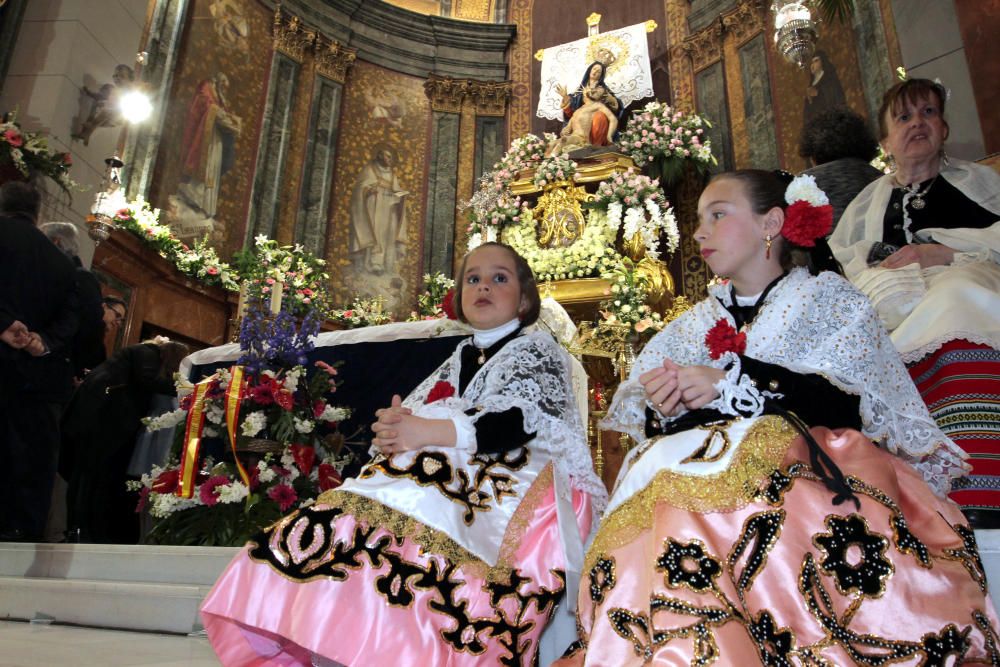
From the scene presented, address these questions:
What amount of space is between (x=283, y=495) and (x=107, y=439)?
5.11 feet

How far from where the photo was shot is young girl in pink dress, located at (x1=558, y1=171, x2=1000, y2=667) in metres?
1.23

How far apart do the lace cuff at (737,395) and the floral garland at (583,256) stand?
5.46 meters

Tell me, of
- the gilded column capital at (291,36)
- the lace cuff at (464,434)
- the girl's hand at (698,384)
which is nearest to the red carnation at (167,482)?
the lace cuff at (464,434)

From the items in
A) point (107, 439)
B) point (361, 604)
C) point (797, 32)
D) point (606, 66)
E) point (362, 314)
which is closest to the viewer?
point (361, 604)

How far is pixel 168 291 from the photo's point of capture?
7887 mm

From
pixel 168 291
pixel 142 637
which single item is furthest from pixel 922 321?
pixel 168 291

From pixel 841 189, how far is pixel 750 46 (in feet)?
24.0

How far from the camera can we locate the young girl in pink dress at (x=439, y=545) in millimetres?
1623

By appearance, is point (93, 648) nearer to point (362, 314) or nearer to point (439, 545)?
point (439, 545)

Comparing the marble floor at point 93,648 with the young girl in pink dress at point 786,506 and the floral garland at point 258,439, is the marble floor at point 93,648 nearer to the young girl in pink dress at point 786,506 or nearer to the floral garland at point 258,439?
the floral garland at point 258,439

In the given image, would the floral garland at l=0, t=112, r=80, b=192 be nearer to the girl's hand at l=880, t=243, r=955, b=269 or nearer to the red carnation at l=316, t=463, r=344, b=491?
the red carnation at l=316, t=463, r=344, b=491

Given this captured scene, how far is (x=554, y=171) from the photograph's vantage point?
8.08 meters

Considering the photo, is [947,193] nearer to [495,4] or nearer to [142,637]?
[142,637]

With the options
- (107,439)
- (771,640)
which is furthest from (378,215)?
(771,640)
